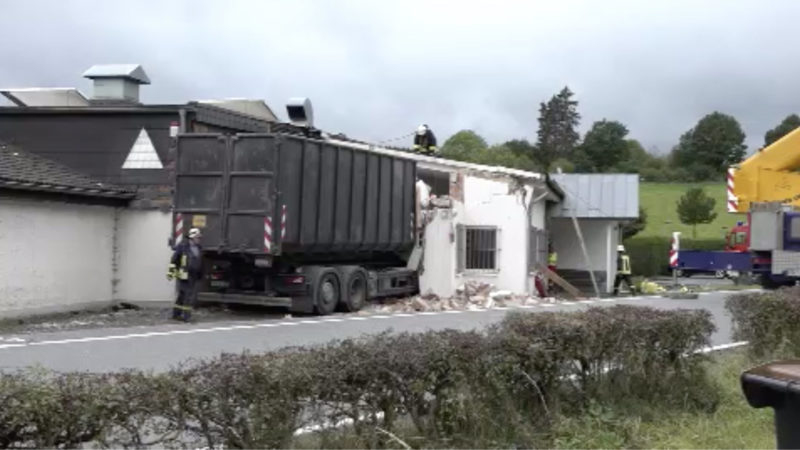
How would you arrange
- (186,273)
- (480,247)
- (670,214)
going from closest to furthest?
(186,273) → (480,247) → (670,214)

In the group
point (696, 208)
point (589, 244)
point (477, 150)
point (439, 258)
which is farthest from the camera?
point (477, 150)

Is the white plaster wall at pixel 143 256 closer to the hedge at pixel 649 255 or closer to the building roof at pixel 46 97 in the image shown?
the building roof at pixel 46 97

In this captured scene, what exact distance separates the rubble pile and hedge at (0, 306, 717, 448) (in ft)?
38.5

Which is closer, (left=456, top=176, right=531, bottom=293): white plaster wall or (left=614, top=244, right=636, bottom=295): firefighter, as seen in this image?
(left=456, top=176, right=531, bottom=293): white plaster wall

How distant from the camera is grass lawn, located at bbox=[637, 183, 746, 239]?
5491cm

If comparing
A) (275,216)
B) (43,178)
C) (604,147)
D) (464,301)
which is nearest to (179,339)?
(275,216)

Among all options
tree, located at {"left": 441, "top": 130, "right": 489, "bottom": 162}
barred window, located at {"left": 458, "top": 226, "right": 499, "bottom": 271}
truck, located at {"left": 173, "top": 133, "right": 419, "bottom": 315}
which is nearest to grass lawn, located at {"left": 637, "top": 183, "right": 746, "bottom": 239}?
tree, located at {"left": 441, "top": 130, "right": 489, "bottom": 162}

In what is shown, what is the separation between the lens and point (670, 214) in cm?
6284

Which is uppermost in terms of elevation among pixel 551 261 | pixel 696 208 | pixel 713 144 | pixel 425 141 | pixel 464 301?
pixel 713 144

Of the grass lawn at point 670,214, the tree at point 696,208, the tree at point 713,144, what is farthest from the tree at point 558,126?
the tree at point 696,208

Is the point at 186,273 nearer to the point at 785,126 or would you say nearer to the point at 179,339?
the point at 179,339

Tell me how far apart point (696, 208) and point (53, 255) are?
135ft

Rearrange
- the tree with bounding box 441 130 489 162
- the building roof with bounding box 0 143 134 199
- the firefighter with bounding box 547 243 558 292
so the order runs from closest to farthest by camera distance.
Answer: the building roof with bounding box 0 143 134 199
the firefighter with bounding box 547 243 558 292
the tree with bounding box 441 130 489 162

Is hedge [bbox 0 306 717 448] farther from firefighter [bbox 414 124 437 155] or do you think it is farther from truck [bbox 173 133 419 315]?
firefighter [bbox 414 124 437 155]
